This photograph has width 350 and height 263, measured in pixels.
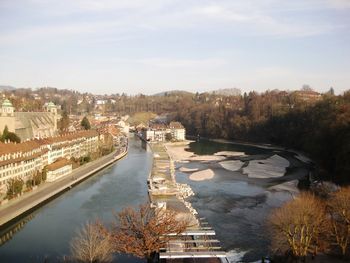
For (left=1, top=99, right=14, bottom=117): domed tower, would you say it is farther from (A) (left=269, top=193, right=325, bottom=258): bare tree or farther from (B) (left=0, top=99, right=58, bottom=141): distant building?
(A) (left=269, top=193, right=325, bottom=258): bare tree

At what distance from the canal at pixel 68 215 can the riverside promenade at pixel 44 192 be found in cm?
56

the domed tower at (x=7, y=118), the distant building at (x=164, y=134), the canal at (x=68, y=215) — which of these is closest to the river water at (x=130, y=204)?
the canal at (x=68, y=215)

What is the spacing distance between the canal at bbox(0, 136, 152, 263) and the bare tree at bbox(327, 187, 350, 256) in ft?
31.3

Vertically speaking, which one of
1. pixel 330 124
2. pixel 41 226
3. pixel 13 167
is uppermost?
pixel 330 124

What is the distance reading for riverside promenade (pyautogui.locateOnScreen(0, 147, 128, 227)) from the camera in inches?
1051

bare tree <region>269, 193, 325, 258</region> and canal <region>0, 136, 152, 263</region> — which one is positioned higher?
bare tree <region>269, 193, 325, 258</region>

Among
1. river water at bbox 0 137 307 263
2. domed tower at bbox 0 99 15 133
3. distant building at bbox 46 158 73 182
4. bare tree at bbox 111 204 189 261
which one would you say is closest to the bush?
river water at bbox 0 137 307 263

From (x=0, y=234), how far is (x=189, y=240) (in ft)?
38.7

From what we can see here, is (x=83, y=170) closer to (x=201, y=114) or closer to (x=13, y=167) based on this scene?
(x=13, y=167)

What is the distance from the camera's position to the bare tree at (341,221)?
18898 mm

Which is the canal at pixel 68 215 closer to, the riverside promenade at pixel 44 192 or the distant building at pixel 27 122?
the riverside promenade at pixel 44 192

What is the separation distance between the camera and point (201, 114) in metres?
110

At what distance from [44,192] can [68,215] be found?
532cm

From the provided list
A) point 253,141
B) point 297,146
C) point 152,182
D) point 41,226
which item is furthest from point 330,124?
point 253,141
